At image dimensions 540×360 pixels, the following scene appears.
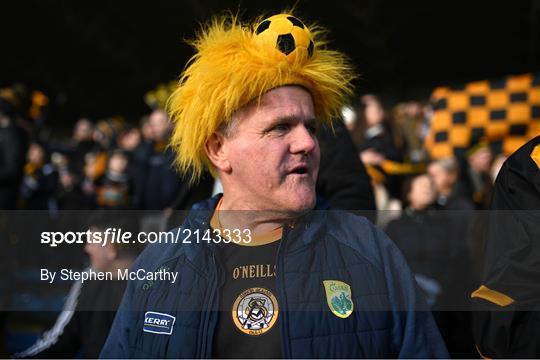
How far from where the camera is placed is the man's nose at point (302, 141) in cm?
217

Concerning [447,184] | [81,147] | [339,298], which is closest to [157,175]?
[447,184]

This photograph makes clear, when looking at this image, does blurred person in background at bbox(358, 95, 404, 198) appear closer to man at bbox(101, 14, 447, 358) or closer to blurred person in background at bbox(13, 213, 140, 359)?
blurred person in background at bbox(13, 213, 140, 359)

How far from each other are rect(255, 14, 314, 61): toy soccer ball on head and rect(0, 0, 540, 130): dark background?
18.7ft

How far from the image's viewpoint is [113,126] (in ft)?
35.8

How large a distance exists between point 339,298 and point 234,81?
66 cm

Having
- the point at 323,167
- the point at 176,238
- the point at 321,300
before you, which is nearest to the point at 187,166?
the point at 176,238

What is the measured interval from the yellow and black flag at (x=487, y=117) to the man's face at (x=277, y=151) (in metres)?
4.26

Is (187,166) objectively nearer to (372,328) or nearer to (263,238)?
(263,238)

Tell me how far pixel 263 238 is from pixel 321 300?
0.88ft

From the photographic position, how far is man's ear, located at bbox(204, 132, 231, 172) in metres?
2.31

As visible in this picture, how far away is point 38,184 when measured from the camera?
759cm

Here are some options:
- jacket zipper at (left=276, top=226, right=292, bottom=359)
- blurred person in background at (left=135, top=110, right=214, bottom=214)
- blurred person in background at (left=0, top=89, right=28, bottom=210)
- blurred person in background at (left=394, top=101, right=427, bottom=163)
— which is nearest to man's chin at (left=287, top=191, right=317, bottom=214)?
jacket zipper at (left=276, top=226, right=292, bottom=359)

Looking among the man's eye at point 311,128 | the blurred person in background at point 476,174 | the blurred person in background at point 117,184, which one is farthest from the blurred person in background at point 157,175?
the man's eye at point 311,128

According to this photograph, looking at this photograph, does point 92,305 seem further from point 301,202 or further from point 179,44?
Answer: point 179,44
